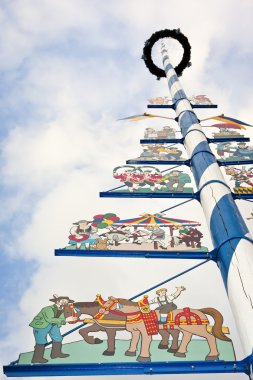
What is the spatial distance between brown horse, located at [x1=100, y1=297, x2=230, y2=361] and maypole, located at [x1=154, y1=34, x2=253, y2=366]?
8.6 inches

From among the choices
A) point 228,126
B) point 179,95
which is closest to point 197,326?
point 228,126

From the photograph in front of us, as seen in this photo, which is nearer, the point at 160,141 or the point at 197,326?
the point at 197,326

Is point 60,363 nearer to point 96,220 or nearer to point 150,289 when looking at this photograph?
point 150,289

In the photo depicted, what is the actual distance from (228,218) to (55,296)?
193cm

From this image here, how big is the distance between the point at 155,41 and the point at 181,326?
10.0 meters

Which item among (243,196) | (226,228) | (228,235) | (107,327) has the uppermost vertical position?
(243,196)

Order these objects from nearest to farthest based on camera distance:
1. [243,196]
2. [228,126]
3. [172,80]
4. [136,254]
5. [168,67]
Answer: [136,254]
[243,196]
[228,126]
[172,80]
[168,67]

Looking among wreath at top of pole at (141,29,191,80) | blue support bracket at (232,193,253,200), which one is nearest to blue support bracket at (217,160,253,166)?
blue support bracket at (232,193,253,200)

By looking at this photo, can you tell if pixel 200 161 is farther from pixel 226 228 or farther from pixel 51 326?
pixel 51 326

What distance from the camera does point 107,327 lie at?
3.23 meters

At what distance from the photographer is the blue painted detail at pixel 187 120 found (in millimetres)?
6923

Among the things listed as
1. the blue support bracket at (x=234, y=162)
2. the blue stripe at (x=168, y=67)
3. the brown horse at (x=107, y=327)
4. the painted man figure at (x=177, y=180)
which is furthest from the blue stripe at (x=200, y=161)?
the blue stripe at (x=168, y=67)

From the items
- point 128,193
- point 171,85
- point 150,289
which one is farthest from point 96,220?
point 171,85

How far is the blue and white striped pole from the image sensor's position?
9.95 feet
